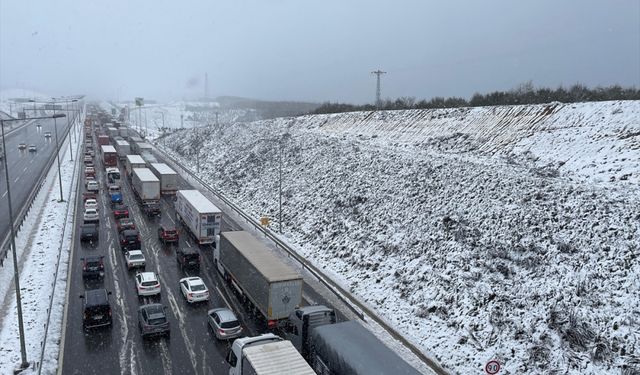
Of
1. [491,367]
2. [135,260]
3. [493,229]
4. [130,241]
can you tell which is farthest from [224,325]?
[493,229]

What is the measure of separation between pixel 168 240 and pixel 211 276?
7.78 metres

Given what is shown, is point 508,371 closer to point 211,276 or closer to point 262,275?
point 262,275

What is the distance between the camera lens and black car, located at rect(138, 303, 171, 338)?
19.9 m

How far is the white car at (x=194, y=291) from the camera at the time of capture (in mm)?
23875

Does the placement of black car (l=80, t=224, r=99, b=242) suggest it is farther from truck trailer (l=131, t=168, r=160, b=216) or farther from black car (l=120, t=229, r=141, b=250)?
truck trailer (l=131, t=168, r=160, b=216)

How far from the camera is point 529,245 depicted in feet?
75.8

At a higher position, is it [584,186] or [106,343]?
[584,186]

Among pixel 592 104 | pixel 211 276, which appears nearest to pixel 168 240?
pixel 211 276

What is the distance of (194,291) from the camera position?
2398 centimetres

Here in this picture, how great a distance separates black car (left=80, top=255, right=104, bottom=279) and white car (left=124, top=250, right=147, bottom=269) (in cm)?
176

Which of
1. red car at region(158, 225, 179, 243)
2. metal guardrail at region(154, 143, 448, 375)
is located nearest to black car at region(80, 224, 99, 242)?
red car at region(158, 225, 179, 243)

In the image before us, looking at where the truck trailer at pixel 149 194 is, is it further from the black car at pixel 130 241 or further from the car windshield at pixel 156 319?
the car windshield at pixel 156 319

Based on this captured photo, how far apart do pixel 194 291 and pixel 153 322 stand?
4.07 metres

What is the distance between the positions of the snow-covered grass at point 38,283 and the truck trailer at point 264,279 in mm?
8896
